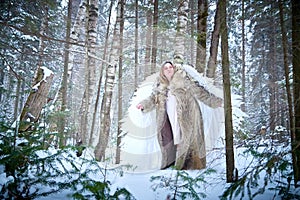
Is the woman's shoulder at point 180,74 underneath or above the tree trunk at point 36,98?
above

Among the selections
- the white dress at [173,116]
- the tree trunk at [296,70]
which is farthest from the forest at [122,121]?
the white dress at [173,116]

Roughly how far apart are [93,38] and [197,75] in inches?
133

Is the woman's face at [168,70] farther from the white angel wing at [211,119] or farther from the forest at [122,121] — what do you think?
the forest at [122,121]

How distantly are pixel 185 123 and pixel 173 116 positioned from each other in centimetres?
28

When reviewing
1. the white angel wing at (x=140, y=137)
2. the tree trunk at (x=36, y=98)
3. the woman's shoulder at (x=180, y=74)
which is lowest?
the white angel wing at (x=140, y=137)

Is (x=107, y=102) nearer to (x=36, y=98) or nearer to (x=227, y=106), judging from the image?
(x=36, y=98)

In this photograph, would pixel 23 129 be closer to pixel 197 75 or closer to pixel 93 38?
pixel 197 75

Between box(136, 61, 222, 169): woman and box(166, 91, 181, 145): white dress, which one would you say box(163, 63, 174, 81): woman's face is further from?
box(166, 91, 181, 145): white dress

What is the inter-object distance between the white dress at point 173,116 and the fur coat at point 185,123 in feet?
0.23

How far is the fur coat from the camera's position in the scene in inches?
175

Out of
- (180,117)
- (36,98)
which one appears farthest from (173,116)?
(36,98)

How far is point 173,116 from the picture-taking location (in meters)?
4.75

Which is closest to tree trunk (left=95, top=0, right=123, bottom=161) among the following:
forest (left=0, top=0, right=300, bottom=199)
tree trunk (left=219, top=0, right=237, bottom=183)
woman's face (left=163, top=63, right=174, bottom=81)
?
forest (left=0, top=0, right=300, bottom=199)

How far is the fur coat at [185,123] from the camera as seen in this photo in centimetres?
445
